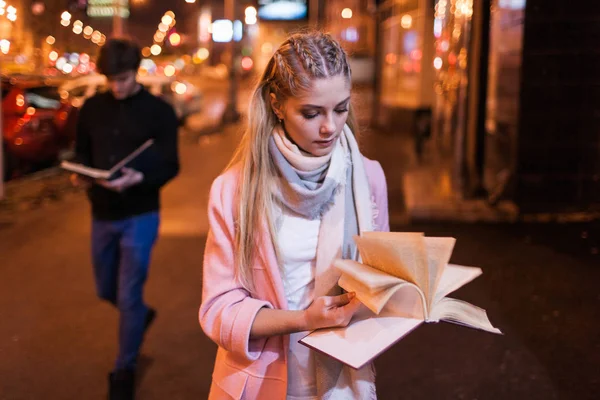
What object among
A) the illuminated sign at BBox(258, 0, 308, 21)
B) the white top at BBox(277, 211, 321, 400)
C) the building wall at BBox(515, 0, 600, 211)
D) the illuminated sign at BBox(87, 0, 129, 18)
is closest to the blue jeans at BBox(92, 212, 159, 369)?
the white top at BBox(277, 211, 321, 400)

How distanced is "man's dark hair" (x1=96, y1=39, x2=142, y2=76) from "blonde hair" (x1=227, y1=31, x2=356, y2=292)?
7.41 feet

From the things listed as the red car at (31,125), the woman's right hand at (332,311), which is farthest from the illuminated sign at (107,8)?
the woman's right hand at (332,311)

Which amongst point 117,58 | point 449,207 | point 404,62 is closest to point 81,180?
point 117,58

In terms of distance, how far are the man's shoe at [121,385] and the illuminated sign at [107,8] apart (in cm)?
1094

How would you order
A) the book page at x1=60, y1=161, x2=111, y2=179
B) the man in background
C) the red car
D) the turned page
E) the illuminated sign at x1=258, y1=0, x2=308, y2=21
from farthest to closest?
the illuminated sign at x1=258, y1=0, x2=308, y2=21 < the red car < the man in background < the book page at x1=60, y1=161, x2=111, y2=179 < the turned page

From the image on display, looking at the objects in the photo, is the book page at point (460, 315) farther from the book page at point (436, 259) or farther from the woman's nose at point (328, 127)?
the woman's nose at point (328, 127)

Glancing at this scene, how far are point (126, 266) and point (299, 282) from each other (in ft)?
7.74

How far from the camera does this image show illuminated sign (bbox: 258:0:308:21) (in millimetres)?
25138

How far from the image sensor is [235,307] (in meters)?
2.09

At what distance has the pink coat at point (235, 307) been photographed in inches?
82.0

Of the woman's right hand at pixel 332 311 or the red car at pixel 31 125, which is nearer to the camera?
the woman's right hand at pixel 332 311

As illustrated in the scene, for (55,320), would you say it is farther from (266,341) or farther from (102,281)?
(266,341)

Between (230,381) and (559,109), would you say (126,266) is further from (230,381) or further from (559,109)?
(559,109)

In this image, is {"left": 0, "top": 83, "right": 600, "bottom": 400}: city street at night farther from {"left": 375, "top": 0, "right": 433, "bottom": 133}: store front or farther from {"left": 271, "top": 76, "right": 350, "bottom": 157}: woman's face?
{"left": 375, "top": 0, "right": 433, "bottom": 133}: store front
